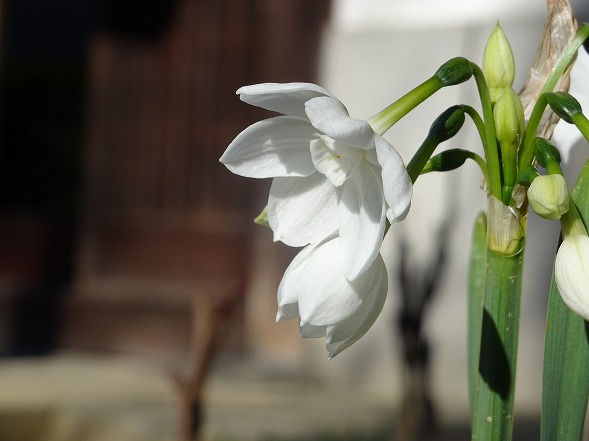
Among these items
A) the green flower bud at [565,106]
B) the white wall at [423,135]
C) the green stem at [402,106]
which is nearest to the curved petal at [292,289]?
the green stem at [402,106]

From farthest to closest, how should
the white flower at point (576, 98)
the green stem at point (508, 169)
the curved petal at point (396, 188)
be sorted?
the white flower at point (576, 98) → the green stem at point (508, 169) → the curved petal at point (396, 188)

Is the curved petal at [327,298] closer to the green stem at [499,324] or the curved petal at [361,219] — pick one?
the curved petal at [361,219]

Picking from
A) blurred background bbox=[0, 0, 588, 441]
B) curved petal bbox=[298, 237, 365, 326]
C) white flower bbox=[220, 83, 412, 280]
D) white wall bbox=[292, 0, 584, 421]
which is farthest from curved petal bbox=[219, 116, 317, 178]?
white wall bbox=[292, 0, 584, 421]

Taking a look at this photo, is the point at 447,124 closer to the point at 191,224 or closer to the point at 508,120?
the point at 508,120

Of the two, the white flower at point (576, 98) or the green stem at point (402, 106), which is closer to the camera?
the green stem at point (402, 106)

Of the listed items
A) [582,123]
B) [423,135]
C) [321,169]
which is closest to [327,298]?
[321,169]

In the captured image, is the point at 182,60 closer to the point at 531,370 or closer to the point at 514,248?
the point at 531,370

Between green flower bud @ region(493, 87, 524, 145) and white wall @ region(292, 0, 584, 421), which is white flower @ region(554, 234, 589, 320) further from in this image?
white wall @ region(292, 0, 584, 421)
